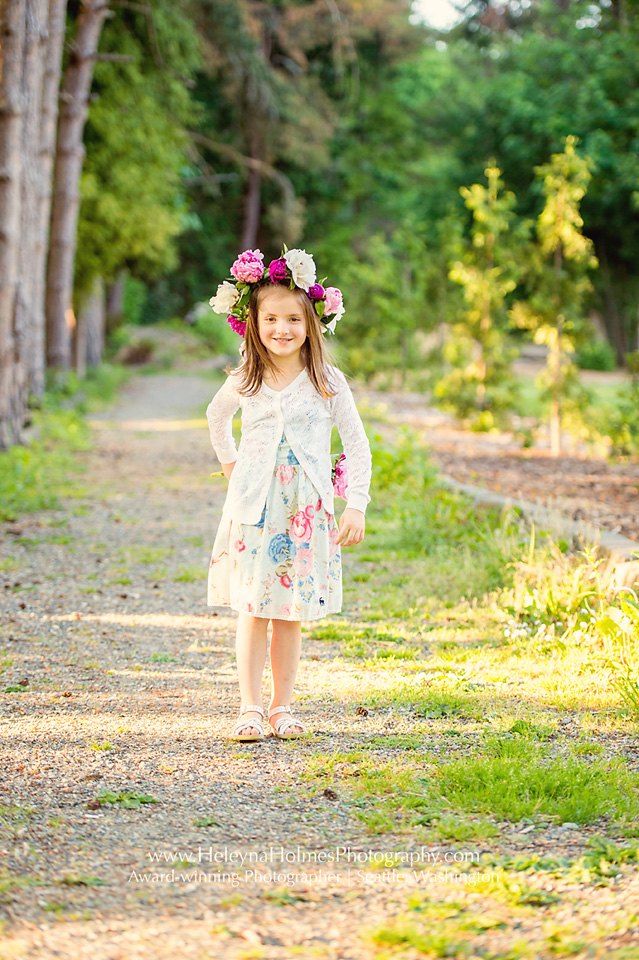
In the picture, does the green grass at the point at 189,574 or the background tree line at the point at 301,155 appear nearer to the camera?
the green grass at the point at 189,574

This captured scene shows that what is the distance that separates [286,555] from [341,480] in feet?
1.32

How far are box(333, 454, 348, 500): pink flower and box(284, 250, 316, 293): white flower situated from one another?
679 millimetres

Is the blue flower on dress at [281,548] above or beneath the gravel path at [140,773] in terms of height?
above

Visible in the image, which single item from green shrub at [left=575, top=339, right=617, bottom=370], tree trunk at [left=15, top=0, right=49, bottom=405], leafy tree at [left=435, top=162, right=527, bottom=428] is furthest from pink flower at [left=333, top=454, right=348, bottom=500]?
green shrub at [left=575, top=339, right=617, bottom=370]

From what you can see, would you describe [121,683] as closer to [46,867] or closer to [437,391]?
[46,867]

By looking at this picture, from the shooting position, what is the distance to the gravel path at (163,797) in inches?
90.2

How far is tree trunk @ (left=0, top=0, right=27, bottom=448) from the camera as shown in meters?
9.90

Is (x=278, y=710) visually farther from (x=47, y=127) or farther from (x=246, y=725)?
(x=47, y=127)

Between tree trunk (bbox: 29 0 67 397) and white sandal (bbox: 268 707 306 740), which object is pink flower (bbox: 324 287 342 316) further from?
tree trunk (bbox: 29 0 67 397)

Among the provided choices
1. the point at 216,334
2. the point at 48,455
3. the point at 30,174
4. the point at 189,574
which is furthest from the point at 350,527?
the point at 216,334

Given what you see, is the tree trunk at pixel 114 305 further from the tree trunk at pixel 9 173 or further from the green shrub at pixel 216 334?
the tree trunk at pixel 9 173

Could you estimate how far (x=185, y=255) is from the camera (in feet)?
122

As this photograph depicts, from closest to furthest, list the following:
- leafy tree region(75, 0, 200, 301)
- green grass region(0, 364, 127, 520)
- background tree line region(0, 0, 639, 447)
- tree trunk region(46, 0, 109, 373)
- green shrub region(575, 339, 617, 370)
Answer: green grass region(0, 364, 127, 520)
background tree line region(0, 0, 639, 447)
tree trunk region(46, 0, 109, 373)
leafy tree region(75, 0, 200, 301)
green shrub region(575, 339, 617, 370)

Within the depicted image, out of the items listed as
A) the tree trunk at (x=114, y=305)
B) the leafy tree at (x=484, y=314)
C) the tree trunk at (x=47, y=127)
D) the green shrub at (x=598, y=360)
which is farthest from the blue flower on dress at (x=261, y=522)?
the tree trunk at (x=114, y=305)
